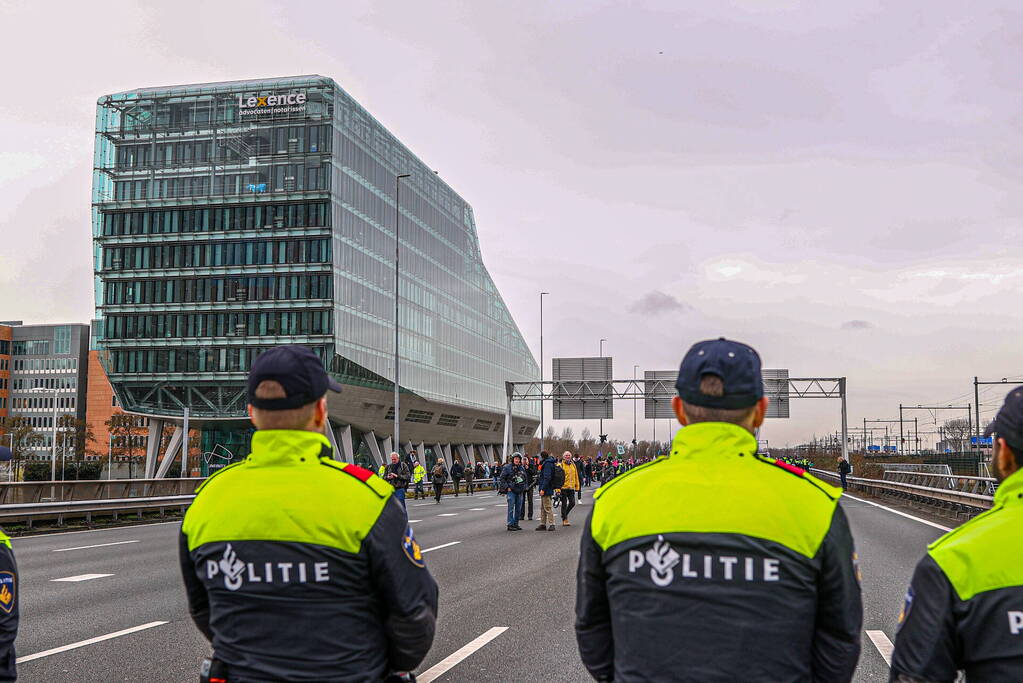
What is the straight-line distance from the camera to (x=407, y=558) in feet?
9.52

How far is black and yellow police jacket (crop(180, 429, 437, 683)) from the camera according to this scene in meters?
2.84

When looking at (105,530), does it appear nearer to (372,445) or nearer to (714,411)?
(714,411)

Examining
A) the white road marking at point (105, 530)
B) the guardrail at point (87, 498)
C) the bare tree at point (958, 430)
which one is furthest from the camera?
the bare tree at point (958, 430)

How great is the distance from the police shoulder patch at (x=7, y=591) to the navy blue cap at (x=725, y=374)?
8.19ft

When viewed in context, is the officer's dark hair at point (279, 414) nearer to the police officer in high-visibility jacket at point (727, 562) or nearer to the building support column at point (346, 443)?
the police officer in high-visibility jacket at point (727, 562)

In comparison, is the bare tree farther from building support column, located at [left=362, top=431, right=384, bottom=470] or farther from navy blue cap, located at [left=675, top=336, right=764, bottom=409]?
navy blue cap, located at [left=675, top=336, right=764, bottom=409]

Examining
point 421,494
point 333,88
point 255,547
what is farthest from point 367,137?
point 255,547

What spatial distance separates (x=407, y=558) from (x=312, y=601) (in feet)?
0.97

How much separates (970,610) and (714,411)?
A: 2.67ft

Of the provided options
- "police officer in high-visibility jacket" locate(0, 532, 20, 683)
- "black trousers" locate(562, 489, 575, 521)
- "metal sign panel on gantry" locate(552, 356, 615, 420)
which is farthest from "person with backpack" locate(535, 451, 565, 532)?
"metal sign panel on gantry" locate(552, 356, 615, 420)

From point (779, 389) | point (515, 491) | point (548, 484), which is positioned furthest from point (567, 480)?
point (779, 389)

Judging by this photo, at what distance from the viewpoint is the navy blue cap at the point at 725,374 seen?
9.14ft

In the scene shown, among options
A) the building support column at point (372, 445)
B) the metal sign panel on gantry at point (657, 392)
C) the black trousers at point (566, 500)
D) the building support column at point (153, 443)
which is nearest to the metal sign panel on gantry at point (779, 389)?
the metal sign panel on gantry at point (657, 392)

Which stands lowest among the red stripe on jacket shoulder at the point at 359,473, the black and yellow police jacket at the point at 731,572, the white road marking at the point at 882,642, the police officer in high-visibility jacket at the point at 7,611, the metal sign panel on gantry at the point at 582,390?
the white road marking at the point at 882,642
